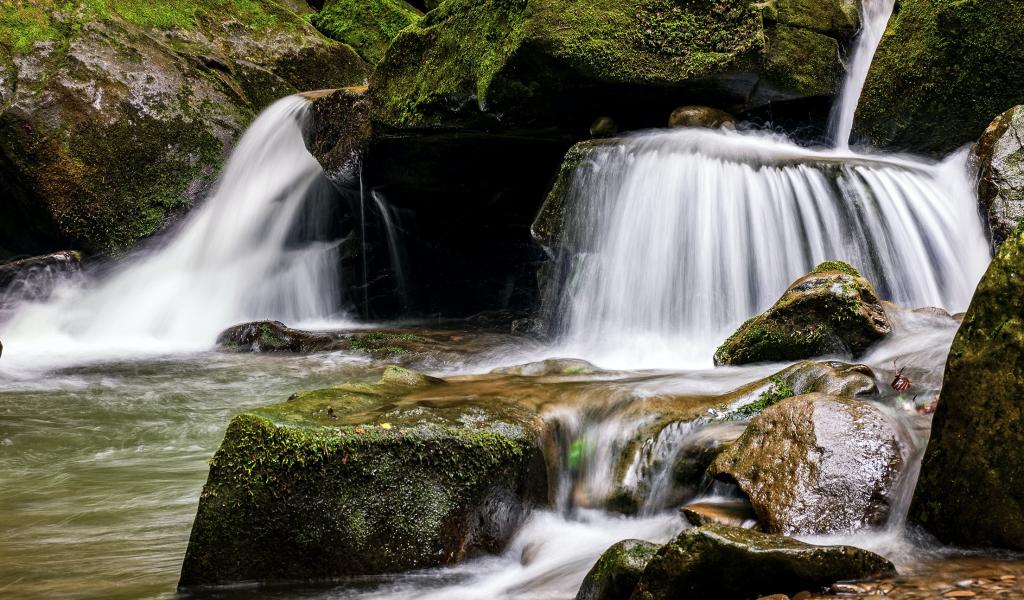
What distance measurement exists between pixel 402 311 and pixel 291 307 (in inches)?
61.9

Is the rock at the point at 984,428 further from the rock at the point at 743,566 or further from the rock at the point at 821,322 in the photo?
the rock at the point at 821,322

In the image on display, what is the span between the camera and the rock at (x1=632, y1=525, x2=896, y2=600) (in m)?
2.38

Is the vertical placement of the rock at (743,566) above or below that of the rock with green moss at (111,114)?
below

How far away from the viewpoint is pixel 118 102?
12680mm

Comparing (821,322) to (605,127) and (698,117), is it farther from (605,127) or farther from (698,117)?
(605,127)

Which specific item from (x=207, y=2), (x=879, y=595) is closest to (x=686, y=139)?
(x=879, y=595)

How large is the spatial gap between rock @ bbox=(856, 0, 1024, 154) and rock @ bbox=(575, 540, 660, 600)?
7438 mm

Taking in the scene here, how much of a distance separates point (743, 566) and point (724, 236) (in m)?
5.56

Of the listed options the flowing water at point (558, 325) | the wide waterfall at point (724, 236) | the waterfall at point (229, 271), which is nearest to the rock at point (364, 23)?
→ the waterfall at point (229, 271)

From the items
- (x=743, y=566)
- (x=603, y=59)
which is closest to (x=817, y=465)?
(x=743, y=566)

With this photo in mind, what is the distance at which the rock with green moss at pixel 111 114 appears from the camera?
1209cm

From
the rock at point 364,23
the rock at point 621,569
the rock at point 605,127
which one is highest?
the rock at point 364,23

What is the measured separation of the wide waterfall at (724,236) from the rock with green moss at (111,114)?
765cm

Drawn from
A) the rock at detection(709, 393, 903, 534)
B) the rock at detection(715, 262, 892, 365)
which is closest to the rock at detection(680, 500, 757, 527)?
the rock at detection(709, 393, 903, 534)
